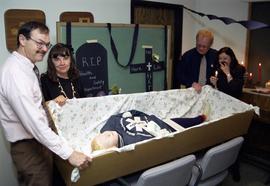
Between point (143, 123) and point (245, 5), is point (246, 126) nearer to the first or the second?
point (143, 123)

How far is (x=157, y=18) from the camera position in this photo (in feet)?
12.4

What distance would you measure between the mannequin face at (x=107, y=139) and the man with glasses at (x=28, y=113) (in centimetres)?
42

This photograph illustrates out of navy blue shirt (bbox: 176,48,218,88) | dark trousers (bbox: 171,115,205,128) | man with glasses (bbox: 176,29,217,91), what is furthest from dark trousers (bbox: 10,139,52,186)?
navy blue shirt (bbox: 176,48,218,88)

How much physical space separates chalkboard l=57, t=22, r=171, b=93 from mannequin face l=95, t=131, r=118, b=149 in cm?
A: 80

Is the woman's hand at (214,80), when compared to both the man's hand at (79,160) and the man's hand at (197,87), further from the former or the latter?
the man's hand at (79,160)

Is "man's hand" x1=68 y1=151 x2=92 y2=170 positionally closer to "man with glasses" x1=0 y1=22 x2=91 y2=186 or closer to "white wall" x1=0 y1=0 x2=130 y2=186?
"man with glasses" x1=0 y1=22 x2=91 y2=186

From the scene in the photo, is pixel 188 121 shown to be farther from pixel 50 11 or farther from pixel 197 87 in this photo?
pixel 50 11

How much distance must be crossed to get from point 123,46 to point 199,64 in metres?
0.86

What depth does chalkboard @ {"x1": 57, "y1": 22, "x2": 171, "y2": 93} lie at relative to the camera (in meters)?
2.68

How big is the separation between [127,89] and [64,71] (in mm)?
1045

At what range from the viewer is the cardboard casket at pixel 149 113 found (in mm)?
1670

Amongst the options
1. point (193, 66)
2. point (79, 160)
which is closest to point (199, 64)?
point (193, 66)

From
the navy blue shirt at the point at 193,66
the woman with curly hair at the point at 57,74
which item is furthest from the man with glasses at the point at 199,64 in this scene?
the woman with curly hair at the point at 57,74

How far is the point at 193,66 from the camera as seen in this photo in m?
3.12
